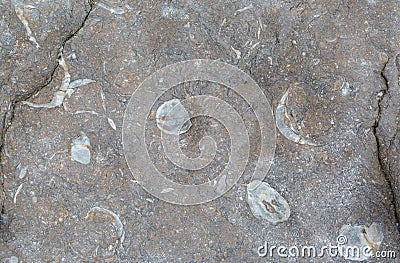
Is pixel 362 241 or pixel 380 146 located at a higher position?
pixel 380 146

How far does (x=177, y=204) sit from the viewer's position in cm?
158

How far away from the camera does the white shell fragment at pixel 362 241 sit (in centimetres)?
156

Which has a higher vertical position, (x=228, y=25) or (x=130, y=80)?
(x=228, y=25)

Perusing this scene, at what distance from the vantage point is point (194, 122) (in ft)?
5.24

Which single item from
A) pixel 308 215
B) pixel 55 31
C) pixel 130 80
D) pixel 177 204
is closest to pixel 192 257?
pixel 177 204

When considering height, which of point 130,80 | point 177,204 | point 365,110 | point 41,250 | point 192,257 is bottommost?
point 41,250

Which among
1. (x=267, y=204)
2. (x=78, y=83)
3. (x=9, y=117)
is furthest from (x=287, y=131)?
(x=9, y=117)

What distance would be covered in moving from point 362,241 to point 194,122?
642mm

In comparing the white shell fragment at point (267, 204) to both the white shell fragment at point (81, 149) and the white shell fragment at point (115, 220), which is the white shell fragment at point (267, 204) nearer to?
the white shell fragment at point (115, 220)

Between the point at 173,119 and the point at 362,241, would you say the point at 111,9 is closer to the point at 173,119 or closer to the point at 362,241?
the point at 173,119

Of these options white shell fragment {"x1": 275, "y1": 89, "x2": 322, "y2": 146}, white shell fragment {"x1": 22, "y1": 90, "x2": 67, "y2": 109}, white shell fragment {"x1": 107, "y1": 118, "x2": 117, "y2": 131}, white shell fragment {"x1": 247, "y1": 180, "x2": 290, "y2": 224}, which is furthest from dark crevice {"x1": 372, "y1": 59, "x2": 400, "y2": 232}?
white shell fragment {"x1": 22, "y1": 90, "x2": 67, "y2": 109}

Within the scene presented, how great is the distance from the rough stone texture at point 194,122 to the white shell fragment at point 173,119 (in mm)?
123

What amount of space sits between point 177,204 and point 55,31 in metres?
0.67

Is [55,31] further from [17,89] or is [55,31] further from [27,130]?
[27,130]
